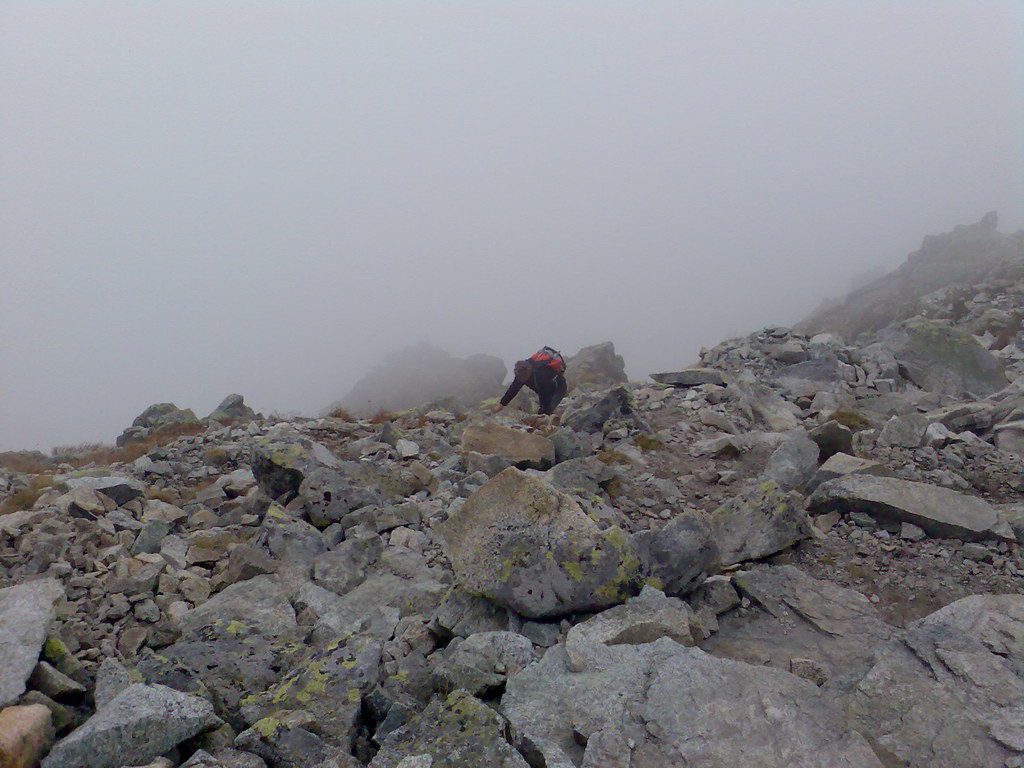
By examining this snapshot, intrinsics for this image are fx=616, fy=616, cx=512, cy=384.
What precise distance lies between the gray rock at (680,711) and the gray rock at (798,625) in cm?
95

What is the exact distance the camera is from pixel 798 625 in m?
6.37

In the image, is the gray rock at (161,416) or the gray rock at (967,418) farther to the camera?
the gray rock at (161,416)

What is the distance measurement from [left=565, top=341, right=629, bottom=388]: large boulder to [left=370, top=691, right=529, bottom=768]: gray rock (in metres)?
26.3

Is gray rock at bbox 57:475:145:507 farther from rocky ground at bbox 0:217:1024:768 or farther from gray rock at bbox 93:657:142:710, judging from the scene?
gray rock at bbox 93:657:142:710

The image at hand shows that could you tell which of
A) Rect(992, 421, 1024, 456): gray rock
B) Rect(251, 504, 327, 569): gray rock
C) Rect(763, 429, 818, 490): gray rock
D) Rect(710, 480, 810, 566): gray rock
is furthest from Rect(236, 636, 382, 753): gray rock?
Rect(992, 421, 1024, 456): gray rock

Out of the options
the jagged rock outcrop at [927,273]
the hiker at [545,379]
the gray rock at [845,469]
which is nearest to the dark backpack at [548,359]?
the hiker at [545,379]

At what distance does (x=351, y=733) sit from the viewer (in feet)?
15.9

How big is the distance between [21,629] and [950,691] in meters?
7.56

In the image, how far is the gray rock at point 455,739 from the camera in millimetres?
4262

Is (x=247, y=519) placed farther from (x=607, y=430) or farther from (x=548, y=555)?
(x=607, y=430)

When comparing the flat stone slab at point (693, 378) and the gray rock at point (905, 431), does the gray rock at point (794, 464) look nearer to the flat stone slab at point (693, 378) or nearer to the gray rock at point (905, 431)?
the gray rock at point (905, 431)

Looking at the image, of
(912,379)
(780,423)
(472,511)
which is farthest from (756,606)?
(912,379)

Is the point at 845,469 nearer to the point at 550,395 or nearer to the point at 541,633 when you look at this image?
the point at 541,633

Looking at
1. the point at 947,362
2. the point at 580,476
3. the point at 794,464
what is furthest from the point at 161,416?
the point at 947,362
